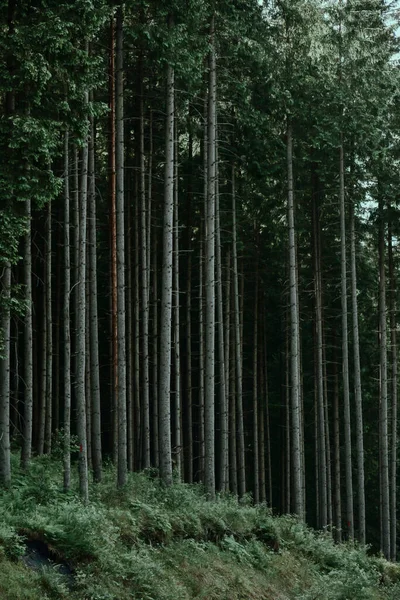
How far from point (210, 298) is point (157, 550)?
6848 millimetres

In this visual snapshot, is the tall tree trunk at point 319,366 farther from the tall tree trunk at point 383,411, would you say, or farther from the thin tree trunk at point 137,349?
the thin tree trunk at point 137,349

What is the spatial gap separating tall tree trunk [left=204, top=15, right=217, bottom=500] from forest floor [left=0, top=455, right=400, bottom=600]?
3.65 feet

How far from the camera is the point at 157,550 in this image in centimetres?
1424

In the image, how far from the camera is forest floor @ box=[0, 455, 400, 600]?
38.5 ft

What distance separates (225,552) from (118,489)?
2.57 meters

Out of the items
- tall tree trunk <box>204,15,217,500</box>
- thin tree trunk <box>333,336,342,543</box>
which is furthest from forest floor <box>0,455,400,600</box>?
thin tree trunk <box>333,336,342,543</box>

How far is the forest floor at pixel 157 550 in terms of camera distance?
38.5 feet

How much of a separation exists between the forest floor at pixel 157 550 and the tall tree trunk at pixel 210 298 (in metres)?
1.11

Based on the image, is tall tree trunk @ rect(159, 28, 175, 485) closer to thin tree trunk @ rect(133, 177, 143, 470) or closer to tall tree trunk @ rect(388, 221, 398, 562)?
thin tree trunk @ rect(133, 177, 143, 470)

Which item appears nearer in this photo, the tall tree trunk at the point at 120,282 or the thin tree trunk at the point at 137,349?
the tall tree trunk at the point at 120,282

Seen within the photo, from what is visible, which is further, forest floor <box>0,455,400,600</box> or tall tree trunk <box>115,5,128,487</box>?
tall tree trunk <box>115,5,128,487</box>

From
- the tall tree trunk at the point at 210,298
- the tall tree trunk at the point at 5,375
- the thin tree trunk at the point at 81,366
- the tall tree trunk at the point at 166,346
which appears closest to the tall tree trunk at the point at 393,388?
the tall tree trunk at the point at 210,298

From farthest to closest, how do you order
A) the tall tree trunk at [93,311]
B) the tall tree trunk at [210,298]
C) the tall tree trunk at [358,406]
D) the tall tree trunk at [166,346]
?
1. the tall tree trunk at [358,406]
2. the tall tree trunk at [210,298]
3. the tall tree trunk at [93,311]
4. the tall tree trunk at [166,346]

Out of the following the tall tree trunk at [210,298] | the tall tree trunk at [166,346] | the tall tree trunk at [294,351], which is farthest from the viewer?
the tall tree trunk at [294,351]
